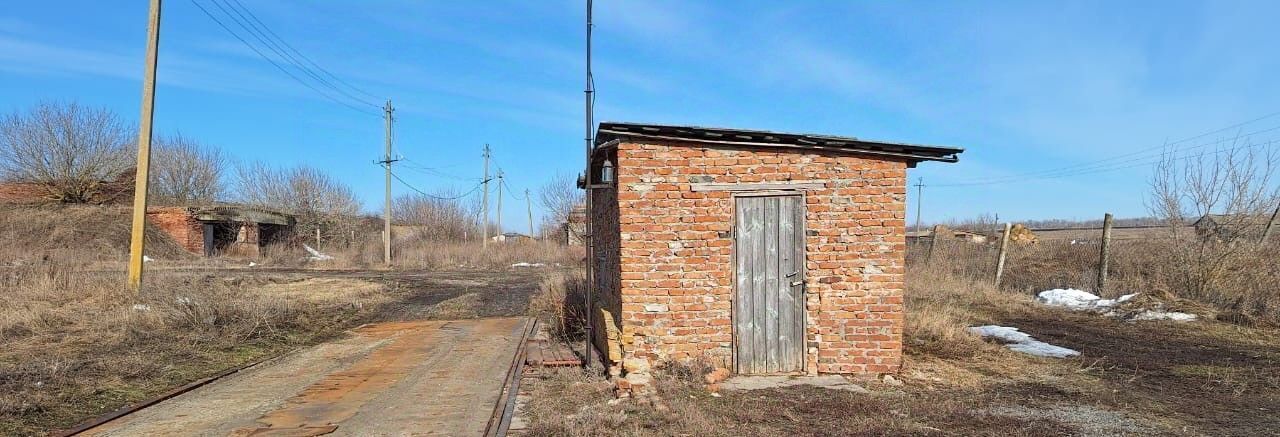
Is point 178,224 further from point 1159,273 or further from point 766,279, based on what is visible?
point 1159,273

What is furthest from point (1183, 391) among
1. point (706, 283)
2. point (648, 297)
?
point (648, 297)

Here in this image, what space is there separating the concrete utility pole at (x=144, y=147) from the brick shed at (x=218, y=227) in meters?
20.6

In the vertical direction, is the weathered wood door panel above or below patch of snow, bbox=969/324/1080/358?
above

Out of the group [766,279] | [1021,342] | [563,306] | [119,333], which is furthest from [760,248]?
[119,333]

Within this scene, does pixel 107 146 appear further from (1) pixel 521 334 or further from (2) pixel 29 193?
(1) pixel 521 334

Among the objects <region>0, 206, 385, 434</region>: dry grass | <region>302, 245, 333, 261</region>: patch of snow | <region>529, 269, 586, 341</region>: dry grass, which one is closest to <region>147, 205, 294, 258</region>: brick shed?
<region>302, 245, 333, 261</region>: patch of snow

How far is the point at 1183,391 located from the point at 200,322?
11.9 meters

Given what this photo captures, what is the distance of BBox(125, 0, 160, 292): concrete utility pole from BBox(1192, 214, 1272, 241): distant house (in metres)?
19.0

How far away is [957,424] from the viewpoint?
18.7ft

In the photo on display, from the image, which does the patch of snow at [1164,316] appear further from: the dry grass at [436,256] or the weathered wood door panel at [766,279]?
the dry grass at [436,256]

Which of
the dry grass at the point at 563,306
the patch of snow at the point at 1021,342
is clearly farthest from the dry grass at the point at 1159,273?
the dry grass at the point at 563,306

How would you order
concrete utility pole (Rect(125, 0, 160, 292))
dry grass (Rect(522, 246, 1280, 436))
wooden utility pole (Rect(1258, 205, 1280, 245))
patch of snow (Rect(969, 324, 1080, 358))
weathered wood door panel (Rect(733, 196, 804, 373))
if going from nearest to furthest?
dry grass (Rect(522, 246, 1280, 436)), weathered wood door panel (Rect(733, 196, 804, 373)), patch of snow (Rect(969, 324, 1080, 358)), concrete utility pole (Rect(125, 0, 160, 292)), wooden utility pole (Rect(1258, 205, 1280, 245))

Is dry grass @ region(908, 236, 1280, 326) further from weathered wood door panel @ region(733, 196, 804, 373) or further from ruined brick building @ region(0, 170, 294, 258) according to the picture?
ruined brick building @ region(0, 170, 294, 258)

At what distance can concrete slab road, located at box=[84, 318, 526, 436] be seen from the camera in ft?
18.8
